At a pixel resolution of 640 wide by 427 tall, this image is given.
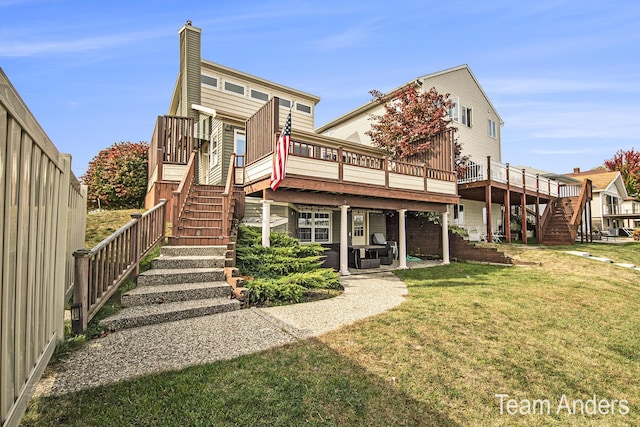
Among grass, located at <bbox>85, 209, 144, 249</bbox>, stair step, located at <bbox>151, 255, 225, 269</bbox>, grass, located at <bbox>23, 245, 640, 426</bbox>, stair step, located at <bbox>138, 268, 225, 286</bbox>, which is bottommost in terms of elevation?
grass, located at <bbox>23, 245, 640, 426</bbox>

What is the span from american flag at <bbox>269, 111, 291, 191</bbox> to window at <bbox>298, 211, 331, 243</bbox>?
5.75 meters

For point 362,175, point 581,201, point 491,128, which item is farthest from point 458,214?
point 362,175

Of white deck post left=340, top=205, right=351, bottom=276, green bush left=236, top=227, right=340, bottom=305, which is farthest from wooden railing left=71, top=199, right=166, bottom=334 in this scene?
white deck post left=340, top=205, right=351, bottom=276

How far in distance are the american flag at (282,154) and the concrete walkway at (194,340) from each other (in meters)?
3.31

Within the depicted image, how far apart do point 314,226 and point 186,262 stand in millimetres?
8133

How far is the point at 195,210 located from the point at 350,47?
865cm

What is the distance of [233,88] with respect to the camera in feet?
46.8

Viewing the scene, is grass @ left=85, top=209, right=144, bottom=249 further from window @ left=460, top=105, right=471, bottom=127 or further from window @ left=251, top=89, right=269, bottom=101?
window @ left=460, top=105, right=471, bottom=127

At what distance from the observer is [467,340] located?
410 centimetres

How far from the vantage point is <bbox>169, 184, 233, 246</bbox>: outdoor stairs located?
23.2 ft

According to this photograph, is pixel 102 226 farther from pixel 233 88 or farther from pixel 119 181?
pixel 233 88

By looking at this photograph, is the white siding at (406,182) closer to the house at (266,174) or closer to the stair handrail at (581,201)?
the house at (266,174)

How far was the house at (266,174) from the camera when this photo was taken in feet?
28.1

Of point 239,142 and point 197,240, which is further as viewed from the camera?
point 239,142
